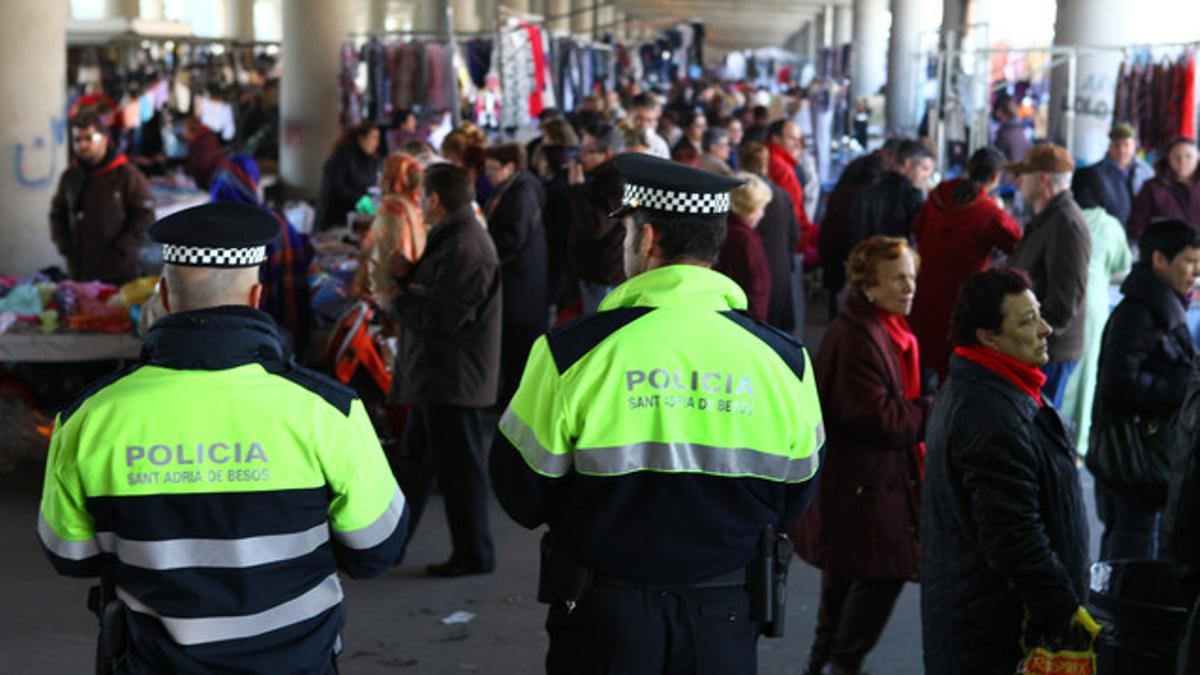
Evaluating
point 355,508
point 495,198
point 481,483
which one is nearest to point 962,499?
point 355,508

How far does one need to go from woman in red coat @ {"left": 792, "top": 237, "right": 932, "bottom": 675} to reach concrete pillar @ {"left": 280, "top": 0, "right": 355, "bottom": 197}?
1523 centimetres

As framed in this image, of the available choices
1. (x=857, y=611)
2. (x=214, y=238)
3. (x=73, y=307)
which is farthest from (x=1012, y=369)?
(x=73, y=307)

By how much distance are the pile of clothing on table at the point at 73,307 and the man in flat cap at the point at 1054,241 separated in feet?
16.3

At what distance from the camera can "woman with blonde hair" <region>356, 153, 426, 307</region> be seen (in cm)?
860

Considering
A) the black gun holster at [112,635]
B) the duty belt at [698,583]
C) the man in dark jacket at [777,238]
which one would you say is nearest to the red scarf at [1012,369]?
the duty belt at [698,583]

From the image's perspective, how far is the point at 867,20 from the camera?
49.6m

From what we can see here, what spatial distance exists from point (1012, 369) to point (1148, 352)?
1809 millimetres

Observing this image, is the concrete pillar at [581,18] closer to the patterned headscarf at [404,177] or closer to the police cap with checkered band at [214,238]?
the patterned headscarf at [404,177]

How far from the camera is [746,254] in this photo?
31.0ft

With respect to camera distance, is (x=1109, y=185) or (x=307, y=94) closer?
(x=1109, y=185)

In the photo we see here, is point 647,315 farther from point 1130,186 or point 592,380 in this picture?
point 1130,186

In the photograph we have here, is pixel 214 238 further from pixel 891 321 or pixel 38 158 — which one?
pixel 38 158

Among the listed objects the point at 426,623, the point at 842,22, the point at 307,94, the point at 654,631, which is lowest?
the point at 426,623

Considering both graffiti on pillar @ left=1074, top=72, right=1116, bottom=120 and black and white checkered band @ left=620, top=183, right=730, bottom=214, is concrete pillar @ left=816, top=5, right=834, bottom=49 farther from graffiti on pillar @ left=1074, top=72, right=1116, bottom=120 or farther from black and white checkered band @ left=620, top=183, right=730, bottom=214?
black and white checkered band @ left=620, top=183, right=730, bottom=214
